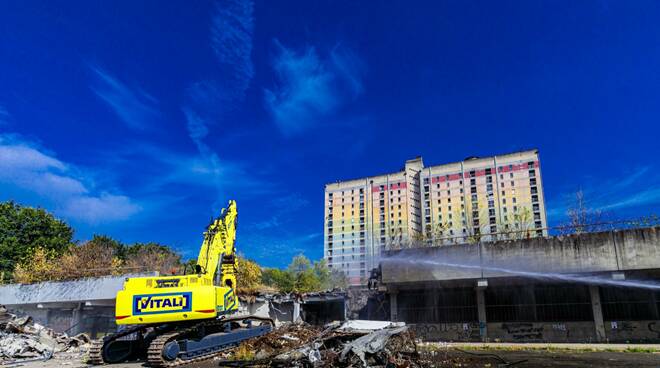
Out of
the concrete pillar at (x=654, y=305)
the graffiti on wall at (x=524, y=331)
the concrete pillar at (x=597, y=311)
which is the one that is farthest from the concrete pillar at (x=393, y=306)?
the concrete pillar at (x=654, y=305)

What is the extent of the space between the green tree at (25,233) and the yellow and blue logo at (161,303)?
4201 centimetres

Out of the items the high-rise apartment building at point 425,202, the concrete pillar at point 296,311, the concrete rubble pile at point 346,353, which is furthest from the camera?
the high-rise apartment building at point 425,202

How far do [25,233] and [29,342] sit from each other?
135 ft

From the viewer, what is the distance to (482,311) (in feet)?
98.7

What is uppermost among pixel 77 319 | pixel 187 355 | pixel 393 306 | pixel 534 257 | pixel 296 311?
Answer: pixel 534 257

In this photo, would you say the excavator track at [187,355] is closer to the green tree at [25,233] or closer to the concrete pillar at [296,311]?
the concrete pillar at [296,311]

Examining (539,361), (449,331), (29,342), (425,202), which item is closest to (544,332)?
(449,331)

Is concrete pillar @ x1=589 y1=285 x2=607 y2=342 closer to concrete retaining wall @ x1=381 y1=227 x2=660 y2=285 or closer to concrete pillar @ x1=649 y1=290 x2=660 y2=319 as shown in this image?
concrete retaining wall @ x1=381 y1=227 x2=660 y2=285

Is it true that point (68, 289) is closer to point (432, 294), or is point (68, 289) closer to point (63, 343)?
point (63, 343)

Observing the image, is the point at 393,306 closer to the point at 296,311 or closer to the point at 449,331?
the point at 449,331

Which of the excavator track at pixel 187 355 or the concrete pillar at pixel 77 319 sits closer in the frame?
the excavator track at pixel 187 355

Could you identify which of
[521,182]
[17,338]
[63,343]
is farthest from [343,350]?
[521,182]

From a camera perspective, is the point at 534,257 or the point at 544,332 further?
the point at 544,332

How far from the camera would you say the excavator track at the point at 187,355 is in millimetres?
15188
